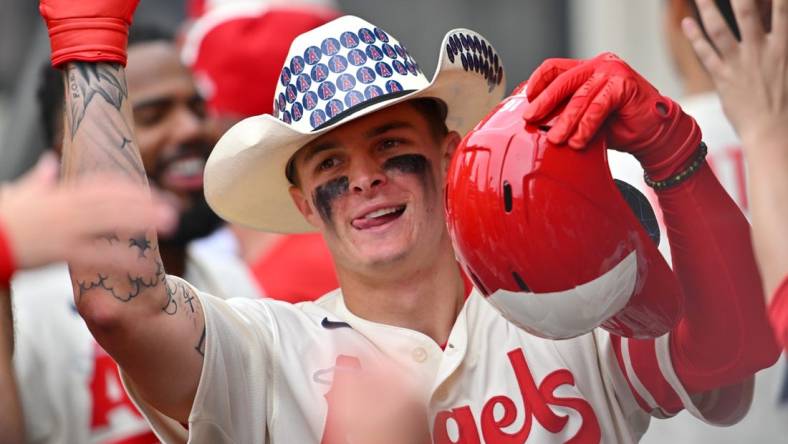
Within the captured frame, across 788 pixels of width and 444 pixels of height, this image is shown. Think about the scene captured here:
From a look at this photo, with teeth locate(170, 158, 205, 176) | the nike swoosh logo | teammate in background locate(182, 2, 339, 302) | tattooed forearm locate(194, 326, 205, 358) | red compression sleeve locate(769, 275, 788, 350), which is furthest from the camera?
teammate in background locate(182, 2, 339, 302)

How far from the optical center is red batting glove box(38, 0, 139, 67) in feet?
10.8

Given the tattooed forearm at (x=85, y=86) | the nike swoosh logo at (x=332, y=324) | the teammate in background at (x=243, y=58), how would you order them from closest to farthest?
the tattooed forearm at (x=85, y=86) < the nike swoosh logo at (x=332, y=324) < the teammate in background at (x=243, y=58)

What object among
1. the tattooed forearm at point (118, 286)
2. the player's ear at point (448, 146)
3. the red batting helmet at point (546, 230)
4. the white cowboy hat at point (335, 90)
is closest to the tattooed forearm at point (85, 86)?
the tattooed forearm at point (118, 286)

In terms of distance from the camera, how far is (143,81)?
5617 mm

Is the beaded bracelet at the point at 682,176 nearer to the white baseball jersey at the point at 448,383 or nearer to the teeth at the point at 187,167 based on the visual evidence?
the white baseball jersey at the point at 448,383

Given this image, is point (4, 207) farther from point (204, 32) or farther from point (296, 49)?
point (204, 32)

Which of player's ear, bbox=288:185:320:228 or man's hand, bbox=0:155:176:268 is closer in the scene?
man's hand, bbox=0:155:176:268

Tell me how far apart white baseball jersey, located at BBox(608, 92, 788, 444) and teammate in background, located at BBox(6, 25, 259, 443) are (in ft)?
5.64

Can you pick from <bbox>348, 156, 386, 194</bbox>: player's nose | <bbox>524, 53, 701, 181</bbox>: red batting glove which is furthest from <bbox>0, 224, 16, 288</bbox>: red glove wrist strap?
<bbox>348, 156, 386, 194</bbox>: player's nose

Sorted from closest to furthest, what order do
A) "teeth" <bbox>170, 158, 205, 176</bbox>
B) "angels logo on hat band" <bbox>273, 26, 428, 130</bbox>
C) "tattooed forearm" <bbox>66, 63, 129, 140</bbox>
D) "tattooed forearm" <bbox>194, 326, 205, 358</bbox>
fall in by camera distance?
"tattooed forearm" <bbox>66, 63, 129, 140</bbox>, "tattooed forearm" <bbox>194, 326, 205, 358</bbox>, "angels logo on hat band" <bbox>273, 26, 428, 130</bbox>, "teeth" <bbox>170, 158, 205, 176</bbox>

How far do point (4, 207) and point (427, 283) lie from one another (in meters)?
1.36

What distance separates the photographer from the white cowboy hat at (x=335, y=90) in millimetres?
3688

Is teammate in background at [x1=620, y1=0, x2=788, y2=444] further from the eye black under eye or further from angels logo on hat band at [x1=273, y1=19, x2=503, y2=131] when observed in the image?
the eye black under eye

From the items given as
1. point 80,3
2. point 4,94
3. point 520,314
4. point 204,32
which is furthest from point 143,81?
point 4,94
